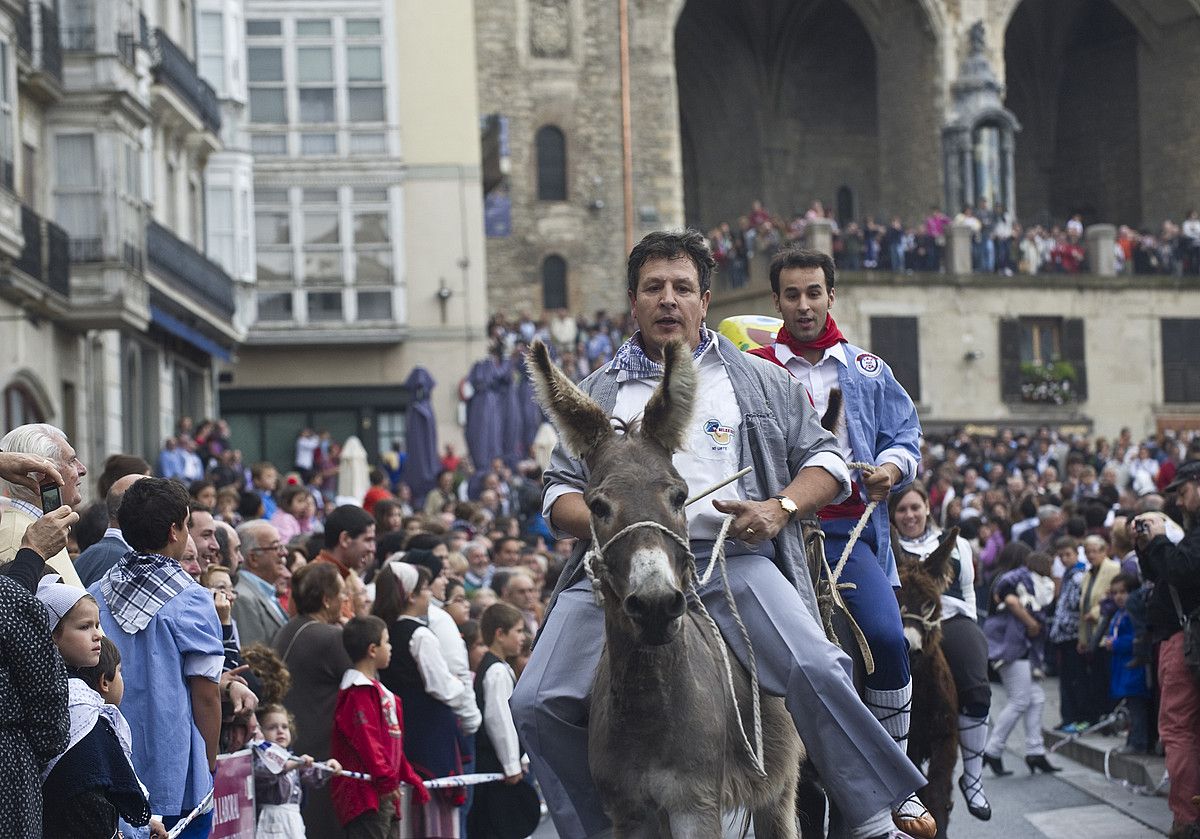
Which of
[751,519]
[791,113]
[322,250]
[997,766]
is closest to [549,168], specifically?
[791,113]

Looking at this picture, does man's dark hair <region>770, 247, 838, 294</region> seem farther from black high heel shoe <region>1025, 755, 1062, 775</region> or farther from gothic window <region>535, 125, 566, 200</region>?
gothic window <region>535, 125, 566, 200</region>

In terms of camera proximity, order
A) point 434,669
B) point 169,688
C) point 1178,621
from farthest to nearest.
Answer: point 1178,621 < point 434,669 < point 169,688

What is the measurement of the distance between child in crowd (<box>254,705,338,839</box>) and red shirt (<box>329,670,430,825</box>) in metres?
0.58

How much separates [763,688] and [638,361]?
1223 millimetres

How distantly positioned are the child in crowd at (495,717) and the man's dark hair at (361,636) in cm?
184

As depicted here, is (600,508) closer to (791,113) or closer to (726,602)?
(726,602)

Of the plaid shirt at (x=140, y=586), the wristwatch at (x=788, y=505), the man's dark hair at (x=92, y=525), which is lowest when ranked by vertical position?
the plaid shirt at (x=140, y=586)

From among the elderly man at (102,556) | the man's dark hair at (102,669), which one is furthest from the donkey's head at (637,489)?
the elderly man at (102,556)

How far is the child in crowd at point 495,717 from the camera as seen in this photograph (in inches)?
473

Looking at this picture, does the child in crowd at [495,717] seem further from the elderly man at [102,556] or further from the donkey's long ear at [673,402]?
the donkey's long ear at [673,402]

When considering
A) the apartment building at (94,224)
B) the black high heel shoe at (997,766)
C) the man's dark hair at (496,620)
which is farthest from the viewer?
the apartment building at (94,224)

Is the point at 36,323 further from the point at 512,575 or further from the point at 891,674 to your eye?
the point at 891,674

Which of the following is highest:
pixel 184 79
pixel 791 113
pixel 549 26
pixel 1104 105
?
pixel 549 26

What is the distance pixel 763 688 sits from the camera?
686cm
